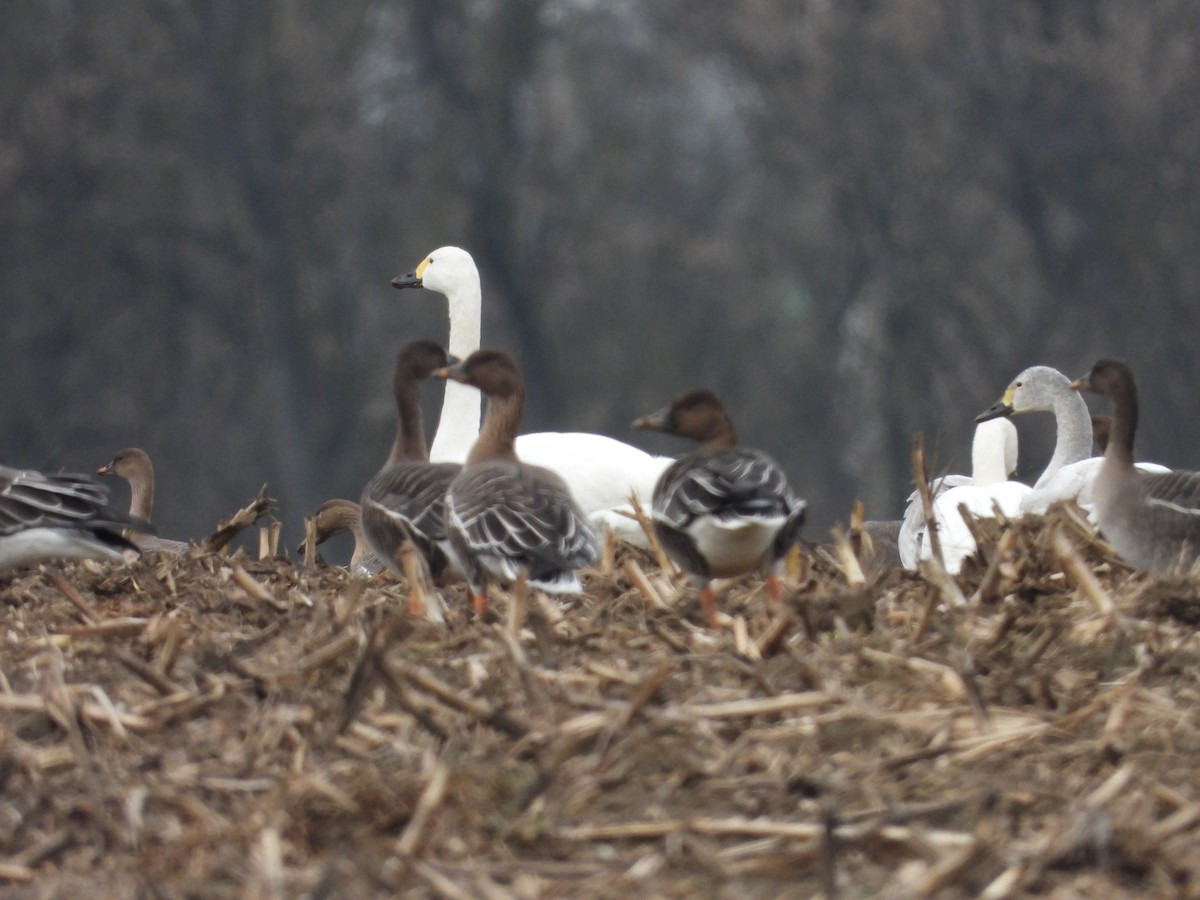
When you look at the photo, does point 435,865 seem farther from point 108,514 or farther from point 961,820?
point 108,514

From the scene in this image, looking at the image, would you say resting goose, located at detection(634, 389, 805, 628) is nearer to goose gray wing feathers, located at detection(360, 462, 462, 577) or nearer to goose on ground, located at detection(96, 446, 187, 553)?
goose gray wing feathers, located at detection(360, 462, 462, 577)

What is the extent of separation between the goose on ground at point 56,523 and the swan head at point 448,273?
11.1 ft

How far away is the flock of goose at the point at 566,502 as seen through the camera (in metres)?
4.88

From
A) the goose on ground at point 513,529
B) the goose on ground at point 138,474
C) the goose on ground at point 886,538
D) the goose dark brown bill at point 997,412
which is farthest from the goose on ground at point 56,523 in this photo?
the goose dark brown bill at point 997,412

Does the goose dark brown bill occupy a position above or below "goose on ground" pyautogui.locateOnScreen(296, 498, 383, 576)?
above

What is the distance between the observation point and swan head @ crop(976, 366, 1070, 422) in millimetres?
10781

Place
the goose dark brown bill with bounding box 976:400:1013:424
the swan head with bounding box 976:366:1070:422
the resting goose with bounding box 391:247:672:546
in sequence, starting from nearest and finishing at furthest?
the resting goose with bounding box 391:247:672:546
the goose dark brown bill with bounding box 976:400:1013:424
the swan head with bounding box 976:366:1070:422

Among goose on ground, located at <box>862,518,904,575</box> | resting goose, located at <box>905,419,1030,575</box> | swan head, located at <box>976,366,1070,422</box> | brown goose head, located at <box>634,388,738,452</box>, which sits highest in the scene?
brown goose head, located at <box>634,388,738,452</box>

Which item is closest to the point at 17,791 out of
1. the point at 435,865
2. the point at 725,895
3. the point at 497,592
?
the point at 435,865

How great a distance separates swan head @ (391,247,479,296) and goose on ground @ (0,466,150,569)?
11.1 feet

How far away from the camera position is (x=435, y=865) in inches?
113

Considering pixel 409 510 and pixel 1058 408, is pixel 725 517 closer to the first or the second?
pixel 409 510

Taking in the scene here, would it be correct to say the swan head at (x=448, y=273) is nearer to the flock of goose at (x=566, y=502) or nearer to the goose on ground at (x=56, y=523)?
the flock of goose at (x=566, y=502)

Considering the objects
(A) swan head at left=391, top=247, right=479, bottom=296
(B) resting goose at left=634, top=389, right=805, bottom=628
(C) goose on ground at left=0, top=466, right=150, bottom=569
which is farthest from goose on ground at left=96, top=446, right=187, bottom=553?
(B) resting goose at left=634, top=389, right=805, bottom=628
